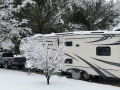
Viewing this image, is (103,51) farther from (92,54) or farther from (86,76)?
(86,76)

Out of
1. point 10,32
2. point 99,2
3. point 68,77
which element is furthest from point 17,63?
point 99,2

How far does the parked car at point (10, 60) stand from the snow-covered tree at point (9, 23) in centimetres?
165

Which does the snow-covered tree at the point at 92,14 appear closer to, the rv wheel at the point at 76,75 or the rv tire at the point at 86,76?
the rv wheel at the point at 76,75

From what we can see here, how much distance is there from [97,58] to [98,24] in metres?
10.9

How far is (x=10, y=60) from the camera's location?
20.3 m

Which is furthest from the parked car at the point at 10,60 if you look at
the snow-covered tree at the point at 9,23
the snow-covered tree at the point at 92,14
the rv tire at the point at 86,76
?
the rv tire at the point at 86,76

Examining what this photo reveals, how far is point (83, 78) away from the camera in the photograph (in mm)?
14148

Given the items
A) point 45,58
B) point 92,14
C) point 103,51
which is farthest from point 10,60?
point 103,51

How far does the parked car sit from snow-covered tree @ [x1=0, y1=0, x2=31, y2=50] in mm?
1653

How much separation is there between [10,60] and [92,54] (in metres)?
9.16

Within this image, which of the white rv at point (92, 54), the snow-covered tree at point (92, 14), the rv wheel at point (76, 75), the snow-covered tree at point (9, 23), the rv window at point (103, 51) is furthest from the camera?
the snow-covered tree at point (92, 14)

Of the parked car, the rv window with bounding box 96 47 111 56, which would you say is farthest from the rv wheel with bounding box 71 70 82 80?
the parked car

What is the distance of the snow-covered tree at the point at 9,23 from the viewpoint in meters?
20.3

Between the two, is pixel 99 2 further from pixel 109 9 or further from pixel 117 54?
pixel 117 54
